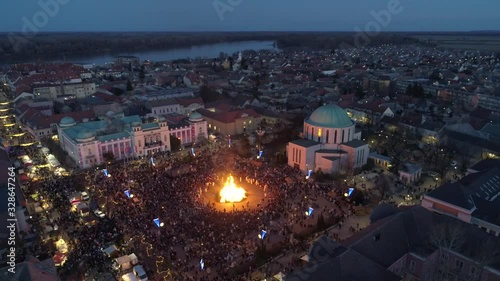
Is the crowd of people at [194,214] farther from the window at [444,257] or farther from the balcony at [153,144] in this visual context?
the window at [444,257]

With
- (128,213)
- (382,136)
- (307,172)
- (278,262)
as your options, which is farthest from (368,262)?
(382,136)

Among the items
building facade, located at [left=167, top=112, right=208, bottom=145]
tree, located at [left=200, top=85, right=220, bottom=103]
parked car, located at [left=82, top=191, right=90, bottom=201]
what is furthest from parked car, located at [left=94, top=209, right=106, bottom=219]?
tree, located at [left=200, top=85, right=220, bottom=103]

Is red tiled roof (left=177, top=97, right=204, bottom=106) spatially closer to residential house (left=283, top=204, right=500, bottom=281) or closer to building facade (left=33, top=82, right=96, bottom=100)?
building facade (left=33, top=82, right=96, bottom=100)

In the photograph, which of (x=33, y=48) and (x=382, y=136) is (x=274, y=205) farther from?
(x=33, y=48)

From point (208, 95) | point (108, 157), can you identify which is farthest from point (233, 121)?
point (208, 95)

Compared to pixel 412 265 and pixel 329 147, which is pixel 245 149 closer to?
pixel 329 147

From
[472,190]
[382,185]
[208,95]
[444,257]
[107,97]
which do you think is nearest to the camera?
[444,257]
